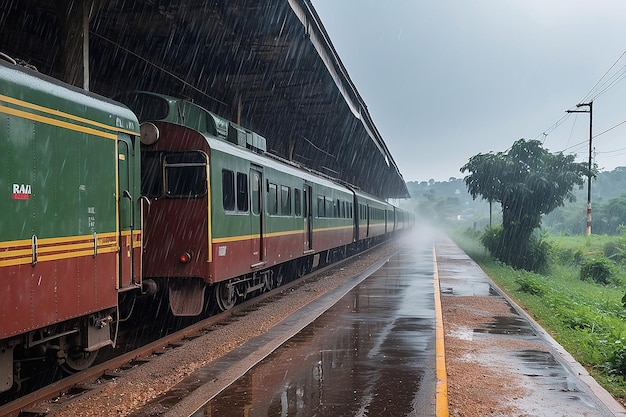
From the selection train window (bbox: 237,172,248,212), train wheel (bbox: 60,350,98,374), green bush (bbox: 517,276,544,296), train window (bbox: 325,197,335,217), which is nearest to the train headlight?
train window (bbox: 237,172,248,212)

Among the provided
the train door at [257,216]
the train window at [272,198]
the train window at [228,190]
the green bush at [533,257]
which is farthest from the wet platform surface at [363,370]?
the green bush at [533,257]

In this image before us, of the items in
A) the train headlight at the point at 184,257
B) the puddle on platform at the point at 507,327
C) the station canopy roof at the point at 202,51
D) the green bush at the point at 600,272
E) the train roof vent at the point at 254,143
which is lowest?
the green bush at the point at 600,272

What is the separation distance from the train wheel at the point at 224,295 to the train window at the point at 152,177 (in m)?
2.48

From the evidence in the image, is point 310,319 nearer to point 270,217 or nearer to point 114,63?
point 270,217

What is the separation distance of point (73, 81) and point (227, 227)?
4858mm

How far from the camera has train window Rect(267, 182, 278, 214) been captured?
14.1m

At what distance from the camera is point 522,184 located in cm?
2870

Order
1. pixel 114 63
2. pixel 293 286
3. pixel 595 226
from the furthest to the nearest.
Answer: pixel 595 226, pixel 114 63, pixel 293 286

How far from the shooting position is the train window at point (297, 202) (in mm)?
17128

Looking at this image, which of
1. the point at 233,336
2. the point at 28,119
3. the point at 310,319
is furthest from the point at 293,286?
the point at 28,119

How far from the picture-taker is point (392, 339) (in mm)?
9469

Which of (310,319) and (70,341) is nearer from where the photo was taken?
(70,341)

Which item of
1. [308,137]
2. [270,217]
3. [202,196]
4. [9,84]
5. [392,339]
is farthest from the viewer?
[308,137]

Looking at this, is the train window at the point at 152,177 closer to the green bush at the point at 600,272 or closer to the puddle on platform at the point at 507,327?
the puddle on platform at the point at 507,327
